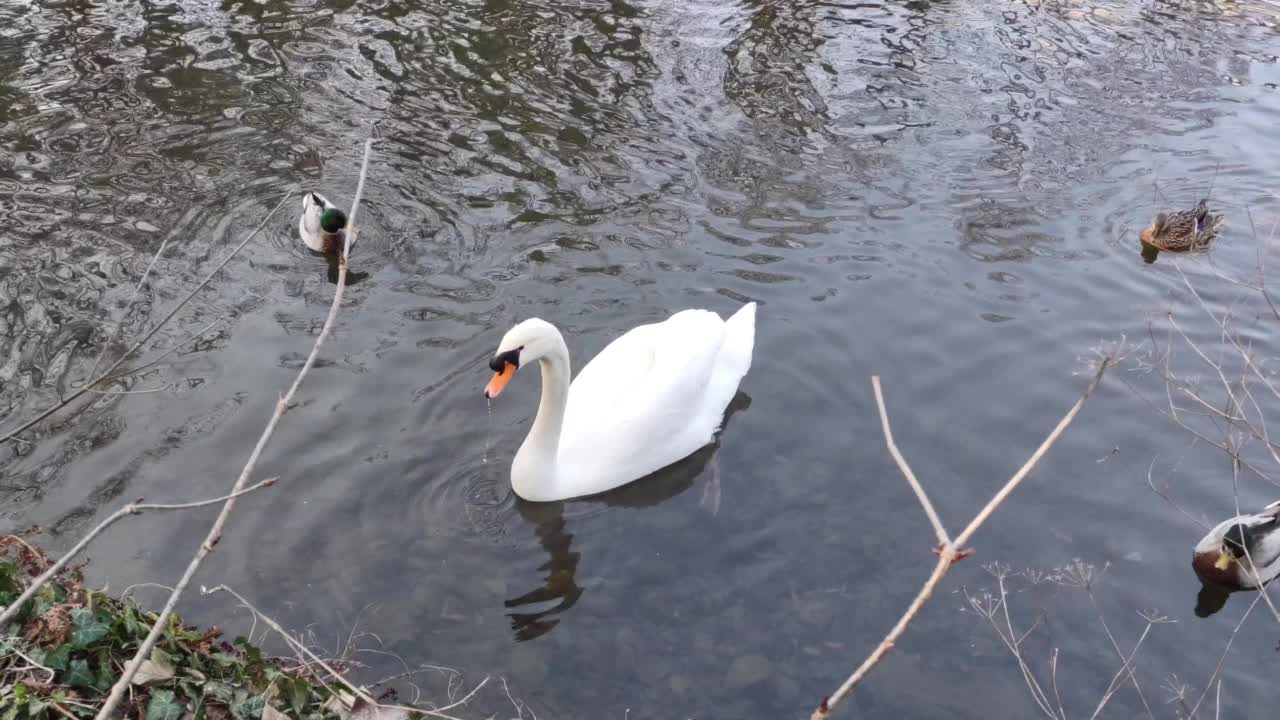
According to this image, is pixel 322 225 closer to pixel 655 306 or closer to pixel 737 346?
pixel 655 306

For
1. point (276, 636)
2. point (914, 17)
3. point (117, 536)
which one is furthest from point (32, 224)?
point (914, 17)

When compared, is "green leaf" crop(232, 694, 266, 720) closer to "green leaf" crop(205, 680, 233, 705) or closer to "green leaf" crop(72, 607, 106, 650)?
"green leaf" crop(205, 680, 233, 705)

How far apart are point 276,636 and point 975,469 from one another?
4.47m

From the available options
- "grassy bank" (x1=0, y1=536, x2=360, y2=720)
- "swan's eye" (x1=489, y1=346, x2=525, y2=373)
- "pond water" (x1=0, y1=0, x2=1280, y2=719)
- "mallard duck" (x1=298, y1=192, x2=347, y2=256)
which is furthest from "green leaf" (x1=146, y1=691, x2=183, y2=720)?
"mallard duck" (x1=298, y1=192, x2=347, y2=256)

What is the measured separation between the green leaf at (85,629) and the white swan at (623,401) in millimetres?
2377

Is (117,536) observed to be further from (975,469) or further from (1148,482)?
(1148,482)

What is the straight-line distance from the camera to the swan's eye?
5.88 metres

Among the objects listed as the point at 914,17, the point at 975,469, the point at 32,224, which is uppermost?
the point at 914,17

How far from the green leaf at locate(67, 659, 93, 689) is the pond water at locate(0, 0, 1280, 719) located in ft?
4.67

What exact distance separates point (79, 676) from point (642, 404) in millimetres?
3548

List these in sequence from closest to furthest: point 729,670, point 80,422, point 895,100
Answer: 1. point 729,670
2. point 80,422
3. point 895,100

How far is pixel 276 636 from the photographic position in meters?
5.66

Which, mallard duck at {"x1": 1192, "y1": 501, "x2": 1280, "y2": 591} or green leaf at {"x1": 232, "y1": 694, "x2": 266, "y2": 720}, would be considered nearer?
green leaf at {"x1": 232, "y1": 694, "x2": 266, "y2": 720}

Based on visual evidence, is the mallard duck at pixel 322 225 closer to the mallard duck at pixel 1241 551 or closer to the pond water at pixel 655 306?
the pond water at pixel 655 306
